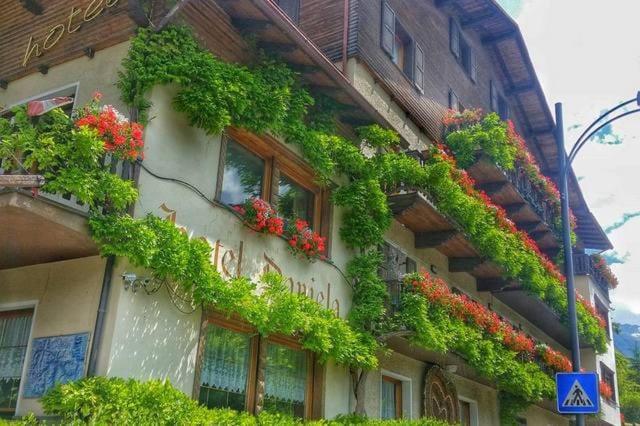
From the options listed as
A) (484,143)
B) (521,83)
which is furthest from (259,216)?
(521,83)

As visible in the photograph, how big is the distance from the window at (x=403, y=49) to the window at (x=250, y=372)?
8.51 metres

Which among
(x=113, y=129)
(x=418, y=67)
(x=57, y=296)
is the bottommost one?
(x=57, y=296)

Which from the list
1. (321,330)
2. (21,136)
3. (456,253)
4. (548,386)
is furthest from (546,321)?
(21,136)

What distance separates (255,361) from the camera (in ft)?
36.7

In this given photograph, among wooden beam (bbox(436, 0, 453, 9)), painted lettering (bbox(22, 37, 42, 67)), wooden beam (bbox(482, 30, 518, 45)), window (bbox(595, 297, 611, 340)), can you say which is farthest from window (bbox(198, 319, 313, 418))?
window (bbox(595, 297, 611, 340))

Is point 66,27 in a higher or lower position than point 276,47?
lower

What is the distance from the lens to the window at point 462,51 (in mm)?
22062

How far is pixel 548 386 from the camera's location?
19.5 meters

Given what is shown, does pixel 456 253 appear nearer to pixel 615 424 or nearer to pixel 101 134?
pixel 101 134

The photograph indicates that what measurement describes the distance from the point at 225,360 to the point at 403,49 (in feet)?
36.5

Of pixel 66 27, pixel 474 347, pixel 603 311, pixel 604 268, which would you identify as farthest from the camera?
pixel 603 311

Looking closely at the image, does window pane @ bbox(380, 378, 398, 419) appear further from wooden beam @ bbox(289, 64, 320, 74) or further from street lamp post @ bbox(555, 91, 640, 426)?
wooden beam @ bbox(289, 64, 320, 74)

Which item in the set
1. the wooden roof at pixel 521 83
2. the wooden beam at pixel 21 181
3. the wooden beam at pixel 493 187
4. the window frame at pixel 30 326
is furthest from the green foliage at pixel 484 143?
the wooden beam at pixel 21 181

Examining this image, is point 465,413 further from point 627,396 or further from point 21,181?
point 627,396
